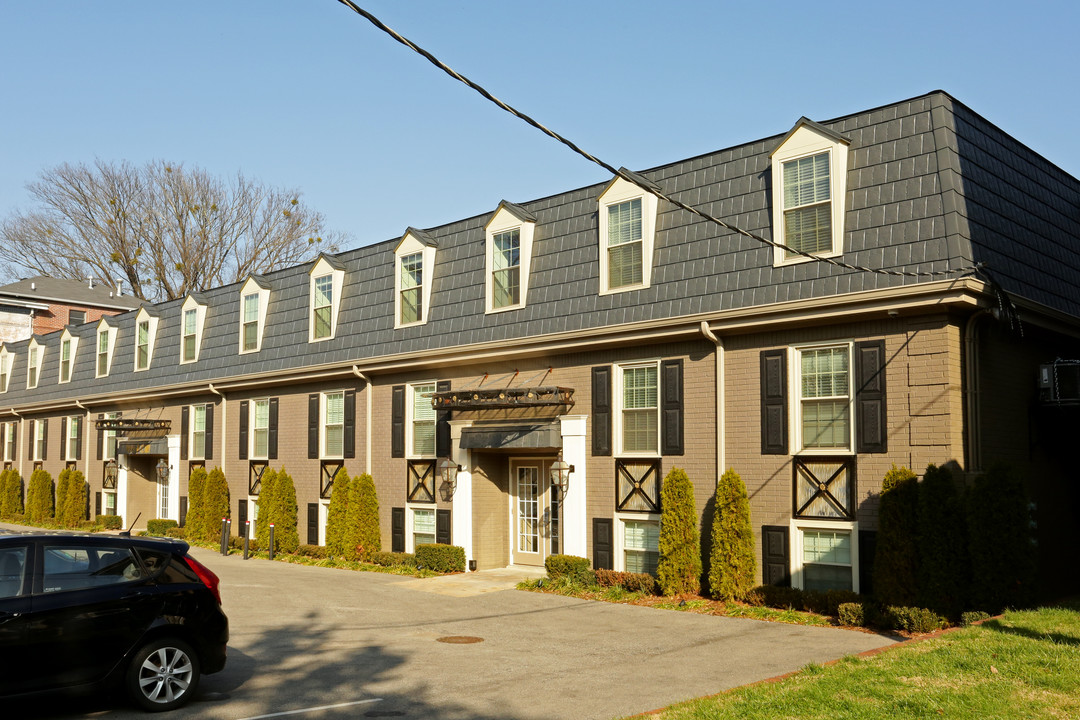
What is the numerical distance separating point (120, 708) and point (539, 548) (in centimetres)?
1120

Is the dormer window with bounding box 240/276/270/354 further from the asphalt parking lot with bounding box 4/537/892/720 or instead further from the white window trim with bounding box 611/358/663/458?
the white window trim with bounding box 611/358/663/458

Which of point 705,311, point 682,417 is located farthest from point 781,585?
point 705,311

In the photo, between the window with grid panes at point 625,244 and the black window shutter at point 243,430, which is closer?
the window with grid panes at point 625,244

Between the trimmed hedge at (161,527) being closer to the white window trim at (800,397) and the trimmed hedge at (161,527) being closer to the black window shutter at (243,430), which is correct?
the black window shutter at (243,430)

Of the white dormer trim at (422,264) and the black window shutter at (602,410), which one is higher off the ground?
the white dormer trim at (422,264)

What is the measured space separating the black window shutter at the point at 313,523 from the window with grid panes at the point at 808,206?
13470 millimetres

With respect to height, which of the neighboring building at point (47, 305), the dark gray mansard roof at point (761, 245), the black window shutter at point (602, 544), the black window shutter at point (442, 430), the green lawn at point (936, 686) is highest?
the neighboring building at point (47, 305)

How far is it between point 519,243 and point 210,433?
1237cm

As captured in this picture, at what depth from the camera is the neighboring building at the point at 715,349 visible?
44.8ft

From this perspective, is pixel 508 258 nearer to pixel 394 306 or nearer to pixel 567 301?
pixel 567 301

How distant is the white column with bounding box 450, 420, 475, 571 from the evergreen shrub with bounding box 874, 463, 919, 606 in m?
8.80

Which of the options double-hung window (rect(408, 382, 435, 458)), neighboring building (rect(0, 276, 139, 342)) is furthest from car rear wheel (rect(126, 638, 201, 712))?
neighboring building (rect(0, 276, 139, 342))

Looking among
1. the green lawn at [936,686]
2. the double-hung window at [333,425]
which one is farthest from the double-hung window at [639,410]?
the double-hung window at [333,425]

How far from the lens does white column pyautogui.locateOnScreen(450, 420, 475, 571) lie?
19.6 metres
